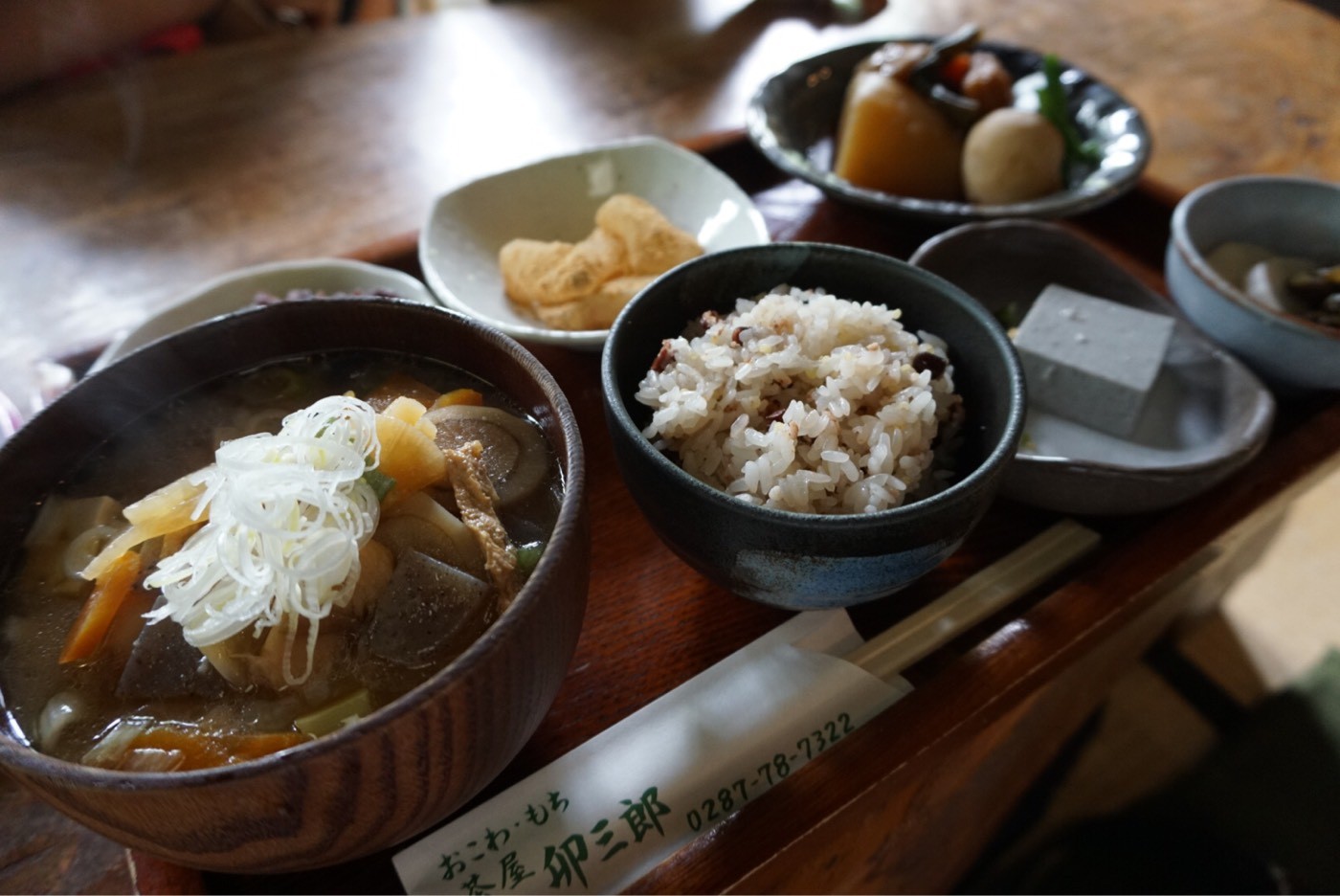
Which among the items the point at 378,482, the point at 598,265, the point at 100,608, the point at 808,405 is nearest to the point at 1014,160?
the point at 598,265

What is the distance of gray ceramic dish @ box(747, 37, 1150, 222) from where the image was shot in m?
1.71

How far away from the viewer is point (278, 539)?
77 cm

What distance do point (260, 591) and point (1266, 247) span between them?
6.34 ft

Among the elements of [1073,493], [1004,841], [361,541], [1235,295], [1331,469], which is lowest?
[1004,841]

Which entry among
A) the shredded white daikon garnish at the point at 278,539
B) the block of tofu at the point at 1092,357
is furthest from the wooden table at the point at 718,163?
the shredded white daikon garnish at the point at 278,539

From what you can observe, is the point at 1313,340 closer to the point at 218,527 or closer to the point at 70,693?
the point at 218,527

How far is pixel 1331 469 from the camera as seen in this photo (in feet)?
4.70

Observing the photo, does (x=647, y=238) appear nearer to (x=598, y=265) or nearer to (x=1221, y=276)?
(x=598, y=265)

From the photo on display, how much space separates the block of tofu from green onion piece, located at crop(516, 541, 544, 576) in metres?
0.94

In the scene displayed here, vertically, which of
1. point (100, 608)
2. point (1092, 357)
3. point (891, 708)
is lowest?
point (891, 708)

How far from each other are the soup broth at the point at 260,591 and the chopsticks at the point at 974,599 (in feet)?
1.54

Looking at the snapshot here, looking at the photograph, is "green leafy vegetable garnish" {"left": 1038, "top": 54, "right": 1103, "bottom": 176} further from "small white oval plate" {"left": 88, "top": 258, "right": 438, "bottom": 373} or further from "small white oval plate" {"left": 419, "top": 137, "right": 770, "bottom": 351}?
"small white oval plate" {"left": 88, "top": 258, "right": 438, "bottom": 373}

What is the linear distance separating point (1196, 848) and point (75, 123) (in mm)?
3357

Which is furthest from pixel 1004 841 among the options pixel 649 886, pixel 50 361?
pixel 50 361
